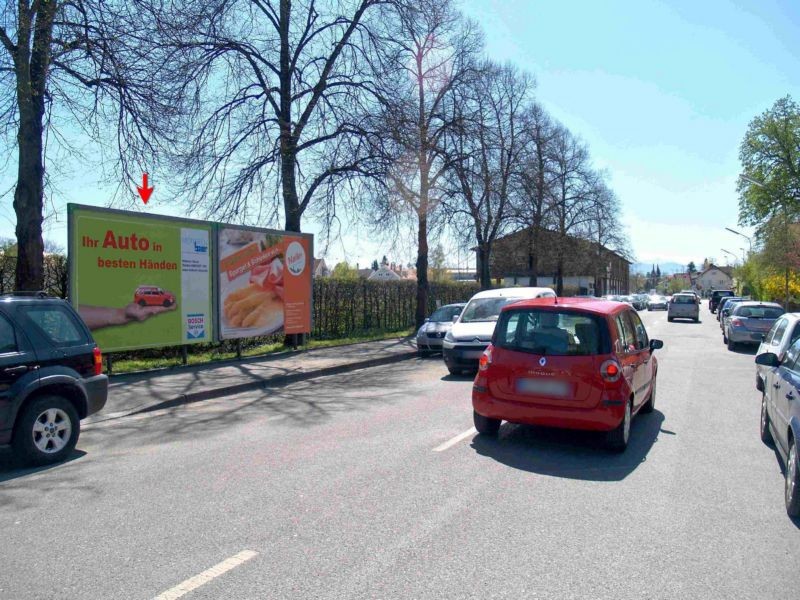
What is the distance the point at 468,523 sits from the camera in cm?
479

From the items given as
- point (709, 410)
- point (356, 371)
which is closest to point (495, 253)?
point (356, 371)

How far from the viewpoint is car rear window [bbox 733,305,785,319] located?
2003cm

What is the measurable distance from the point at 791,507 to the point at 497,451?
2781 mm

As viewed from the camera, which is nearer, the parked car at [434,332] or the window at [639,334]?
the window at [639,334]

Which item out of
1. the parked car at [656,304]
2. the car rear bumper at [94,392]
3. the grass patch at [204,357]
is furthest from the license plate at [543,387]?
the parked car at [656,304]

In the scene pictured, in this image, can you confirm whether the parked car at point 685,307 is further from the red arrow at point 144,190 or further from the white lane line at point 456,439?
the white lane line at point 456,439

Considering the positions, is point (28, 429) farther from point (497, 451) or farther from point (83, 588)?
point (497, 451)

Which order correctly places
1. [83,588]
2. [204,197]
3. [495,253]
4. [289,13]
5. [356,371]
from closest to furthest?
[83,588] → [356,371] → [204,197] → [289,13] → [495,253]

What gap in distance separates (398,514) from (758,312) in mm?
19037

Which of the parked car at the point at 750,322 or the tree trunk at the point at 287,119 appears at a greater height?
the tree trunk at the point at 287,119

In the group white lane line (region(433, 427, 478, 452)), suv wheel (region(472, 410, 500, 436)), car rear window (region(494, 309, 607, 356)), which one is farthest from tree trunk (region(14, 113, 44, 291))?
car rear window (region(494, 309, 607, 356))

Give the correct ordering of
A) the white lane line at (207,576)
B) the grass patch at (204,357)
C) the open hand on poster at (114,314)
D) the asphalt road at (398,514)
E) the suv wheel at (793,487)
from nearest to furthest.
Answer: the white lane line at (207,576), the asphalt road at (398,514), the suv wheel at (793,487), the open hand on poster at (114,314), the grass patch at (204,357)

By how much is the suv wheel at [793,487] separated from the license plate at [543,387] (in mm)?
2197

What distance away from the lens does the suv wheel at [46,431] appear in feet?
20.9
